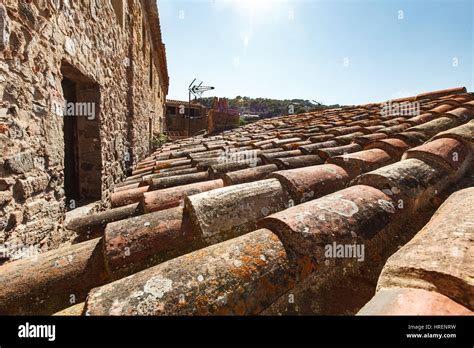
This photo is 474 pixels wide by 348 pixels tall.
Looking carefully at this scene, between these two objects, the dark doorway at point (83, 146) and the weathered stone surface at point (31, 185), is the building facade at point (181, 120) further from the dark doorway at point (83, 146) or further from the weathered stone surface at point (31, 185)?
the weathered stone surface at point (31, 185)

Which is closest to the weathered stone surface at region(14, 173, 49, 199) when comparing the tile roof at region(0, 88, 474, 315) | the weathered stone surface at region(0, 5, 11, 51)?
the tile roof at region(0, 88, 474, 315)

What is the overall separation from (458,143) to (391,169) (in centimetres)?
97

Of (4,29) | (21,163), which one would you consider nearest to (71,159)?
(21,163)

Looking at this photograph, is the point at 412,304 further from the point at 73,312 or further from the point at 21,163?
the point at 21,163

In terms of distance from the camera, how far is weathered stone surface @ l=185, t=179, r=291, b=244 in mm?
1338

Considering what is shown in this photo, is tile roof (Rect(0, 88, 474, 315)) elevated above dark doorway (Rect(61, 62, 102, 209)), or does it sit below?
below

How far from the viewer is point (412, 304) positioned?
0.67m

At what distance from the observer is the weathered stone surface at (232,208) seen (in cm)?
134

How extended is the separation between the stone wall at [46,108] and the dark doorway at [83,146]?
0.04 ft

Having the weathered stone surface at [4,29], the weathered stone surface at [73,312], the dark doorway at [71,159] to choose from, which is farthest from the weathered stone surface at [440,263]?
the dark doorway at [71,159]

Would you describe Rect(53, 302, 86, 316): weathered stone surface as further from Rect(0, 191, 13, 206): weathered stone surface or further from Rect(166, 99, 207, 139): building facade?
Rect(166, 99, 207, 139): building facade

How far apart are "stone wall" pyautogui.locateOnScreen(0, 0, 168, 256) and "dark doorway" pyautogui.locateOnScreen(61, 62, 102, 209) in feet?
0.04
